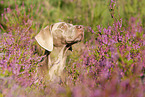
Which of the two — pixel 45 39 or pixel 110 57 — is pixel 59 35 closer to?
pixel 45 39

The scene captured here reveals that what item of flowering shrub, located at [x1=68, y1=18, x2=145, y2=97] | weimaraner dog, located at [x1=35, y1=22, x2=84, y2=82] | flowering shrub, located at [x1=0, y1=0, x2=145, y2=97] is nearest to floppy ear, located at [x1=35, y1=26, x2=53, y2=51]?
weimaraner dog, located at [x1=35, y1=22, x2=84, y2=82]

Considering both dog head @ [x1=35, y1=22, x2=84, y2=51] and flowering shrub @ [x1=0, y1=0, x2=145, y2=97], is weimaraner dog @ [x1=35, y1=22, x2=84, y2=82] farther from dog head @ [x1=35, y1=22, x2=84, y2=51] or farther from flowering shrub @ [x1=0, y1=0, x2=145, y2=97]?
flowering shrub @ [x1=0, y1=0, x2=145, y2=97]

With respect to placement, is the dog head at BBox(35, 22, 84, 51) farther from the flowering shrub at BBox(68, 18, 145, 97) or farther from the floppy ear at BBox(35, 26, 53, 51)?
the flowering shrub at BBox(68, 18, 145, 97)

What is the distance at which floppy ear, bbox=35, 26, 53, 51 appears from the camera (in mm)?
3417

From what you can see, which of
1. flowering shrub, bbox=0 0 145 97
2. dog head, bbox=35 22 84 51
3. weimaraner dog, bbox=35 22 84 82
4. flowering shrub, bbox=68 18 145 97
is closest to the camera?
flowering shrub, bbox=0 0 145 97

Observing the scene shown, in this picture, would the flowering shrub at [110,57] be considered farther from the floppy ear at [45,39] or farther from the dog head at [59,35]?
the floppy ear at [45,39]

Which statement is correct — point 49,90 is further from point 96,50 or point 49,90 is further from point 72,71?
point 96,50

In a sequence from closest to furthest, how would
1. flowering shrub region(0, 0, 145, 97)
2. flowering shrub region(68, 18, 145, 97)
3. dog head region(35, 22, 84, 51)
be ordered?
flowering shrub region(0, 0, 145, 97) < flowering shrub region(68, 18, 145, 97) < dog head region(35, 22, 84, 51)

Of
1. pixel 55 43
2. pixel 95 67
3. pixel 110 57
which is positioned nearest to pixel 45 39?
pixel 55 43

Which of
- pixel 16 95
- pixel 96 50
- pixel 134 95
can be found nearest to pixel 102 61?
pixel 96 50

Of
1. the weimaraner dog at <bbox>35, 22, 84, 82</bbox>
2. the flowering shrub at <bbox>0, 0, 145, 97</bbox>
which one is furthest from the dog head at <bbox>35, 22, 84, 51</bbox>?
the flowering shrub at <bbox>0, 0, 145, 97</bbox>

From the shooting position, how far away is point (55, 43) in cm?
357

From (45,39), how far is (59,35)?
276 millimetres

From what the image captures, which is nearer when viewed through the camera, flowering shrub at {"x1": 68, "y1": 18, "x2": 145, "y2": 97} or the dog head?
flowering shrub at {"x1": 68, "y1": 18, "x2": 145, "y2": 97}
